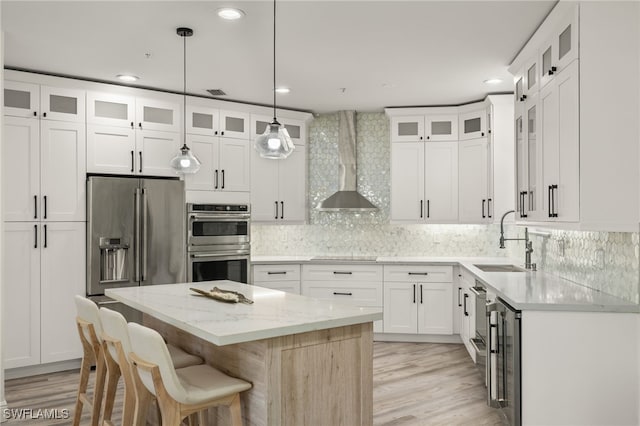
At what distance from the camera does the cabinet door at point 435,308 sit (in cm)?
588

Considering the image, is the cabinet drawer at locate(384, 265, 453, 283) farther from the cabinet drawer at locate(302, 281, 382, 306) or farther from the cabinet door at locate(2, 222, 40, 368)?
the cabinet door at locate(2, 222, 40, 368)

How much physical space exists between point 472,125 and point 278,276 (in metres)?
2.78

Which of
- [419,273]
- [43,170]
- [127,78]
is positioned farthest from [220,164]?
[419,273]

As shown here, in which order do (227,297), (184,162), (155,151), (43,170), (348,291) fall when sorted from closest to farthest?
(227,297), (184,162), (43,170), (155,151), (348,291)

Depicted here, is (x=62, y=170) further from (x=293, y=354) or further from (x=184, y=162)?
(x=293, y=354)

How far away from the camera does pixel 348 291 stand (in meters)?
6.11

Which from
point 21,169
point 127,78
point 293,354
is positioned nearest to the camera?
point 293,354

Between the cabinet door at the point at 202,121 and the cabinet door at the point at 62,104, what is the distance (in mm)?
1063

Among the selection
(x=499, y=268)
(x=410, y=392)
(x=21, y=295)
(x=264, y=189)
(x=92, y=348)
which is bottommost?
(x=410, y=392)

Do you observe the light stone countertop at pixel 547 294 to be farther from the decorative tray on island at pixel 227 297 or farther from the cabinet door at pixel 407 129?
the cabinet door at pixel 407 129

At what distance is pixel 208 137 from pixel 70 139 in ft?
4.56

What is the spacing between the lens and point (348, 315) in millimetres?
2662

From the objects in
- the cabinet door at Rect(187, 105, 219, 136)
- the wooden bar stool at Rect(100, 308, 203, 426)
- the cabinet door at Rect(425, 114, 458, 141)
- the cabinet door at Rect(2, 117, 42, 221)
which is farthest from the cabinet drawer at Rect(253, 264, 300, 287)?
the wooden bar stool at Rect(100, 308, 203, 426)

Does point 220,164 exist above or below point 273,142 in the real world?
above
